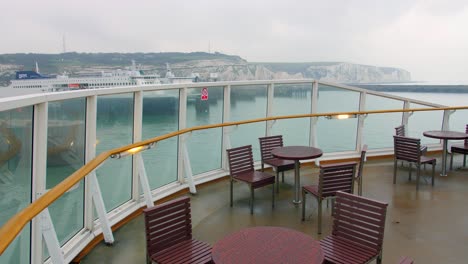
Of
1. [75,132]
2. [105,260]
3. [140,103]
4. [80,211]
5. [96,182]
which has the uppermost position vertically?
[140,103]

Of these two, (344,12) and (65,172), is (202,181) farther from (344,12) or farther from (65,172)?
(344,12)

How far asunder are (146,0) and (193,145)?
19307 mm

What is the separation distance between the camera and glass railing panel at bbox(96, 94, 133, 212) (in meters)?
3.81

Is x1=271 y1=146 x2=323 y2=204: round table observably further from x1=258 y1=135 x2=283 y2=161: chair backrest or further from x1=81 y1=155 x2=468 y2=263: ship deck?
x1=258 y1=135 x2=283 y2=161: chair backrest

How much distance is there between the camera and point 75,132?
11.4ft

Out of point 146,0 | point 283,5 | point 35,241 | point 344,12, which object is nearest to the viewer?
point 35,241

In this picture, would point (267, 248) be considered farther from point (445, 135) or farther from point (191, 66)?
point (191, 66)

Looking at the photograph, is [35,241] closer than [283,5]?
Yes

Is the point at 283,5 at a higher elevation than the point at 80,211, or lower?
higher

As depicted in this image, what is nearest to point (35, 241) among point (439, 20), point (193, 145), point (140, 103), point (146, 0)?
point (140, 103)

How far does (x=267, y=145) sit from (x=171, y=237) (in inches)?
123

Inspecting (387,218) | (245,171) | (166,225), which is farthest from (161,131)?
(387,218)

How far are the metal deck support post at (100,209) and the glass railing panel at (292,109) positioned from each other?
11.8ft

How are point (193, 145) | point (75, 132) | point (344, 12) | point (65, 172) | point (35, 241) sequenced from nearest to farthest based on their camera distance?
1. point (35, 241)
2. point (65, 172)
3. point (75, 132)
4. point (193, 145)
5. point (344, 12)
